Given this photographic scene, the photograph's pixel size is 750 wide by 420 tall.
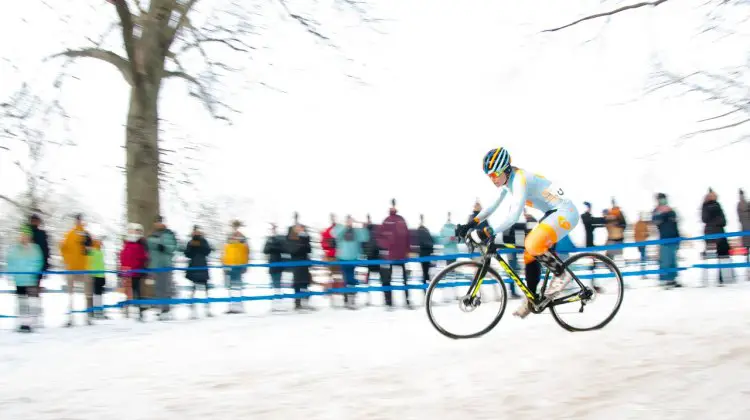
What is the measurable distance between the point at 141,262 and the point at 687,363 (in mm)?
10196

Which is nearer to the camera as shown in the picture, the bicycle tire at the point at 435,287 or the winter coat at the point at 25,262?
the bicycle tire at the point at 435,287

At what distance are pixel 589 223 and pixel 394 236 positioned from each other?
13.8 feet

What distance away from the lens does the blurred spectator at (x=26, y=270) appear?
522 inches

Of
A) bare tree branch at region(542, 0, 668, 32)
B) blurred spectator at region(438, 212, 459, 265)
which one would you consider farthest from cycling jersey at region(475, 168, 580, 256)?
blurred spectator at region(438, 212, 459, 265)

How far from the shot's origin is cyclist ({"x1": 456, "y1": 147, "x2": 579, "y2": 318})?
8.11m

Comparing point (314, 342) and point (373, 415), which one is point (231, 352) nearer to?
point (314, 342)

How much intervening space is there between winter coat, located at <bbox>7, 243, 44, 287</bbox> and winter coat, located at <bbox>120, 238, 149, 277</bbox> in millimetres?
1456

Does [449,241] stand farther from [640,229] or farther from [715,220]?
[715,220]

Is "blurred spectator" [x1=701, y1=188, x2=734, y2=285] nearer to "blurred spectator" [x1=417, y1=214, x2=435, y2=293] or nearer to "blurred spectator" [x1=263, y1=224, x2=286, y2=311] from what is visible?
"blurred spectator" [x1=417, y1=214, x2=435, y2=293]

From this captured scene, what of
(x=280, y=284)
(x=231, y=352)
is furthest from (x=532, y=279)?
(x=280, y=284)

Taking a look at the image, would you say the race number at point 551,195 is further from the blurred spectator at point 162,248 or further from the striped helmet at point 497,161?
the blurred spectator at point 162,248

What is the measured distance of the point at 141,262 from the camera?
14688 millimetres

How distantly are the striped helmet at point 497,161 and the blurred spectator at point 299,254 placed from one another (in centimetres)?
776

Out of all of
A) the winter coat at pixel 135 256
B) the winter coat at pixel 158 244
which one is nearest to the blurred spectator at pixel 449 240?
the winter coat at pixel 158 244
